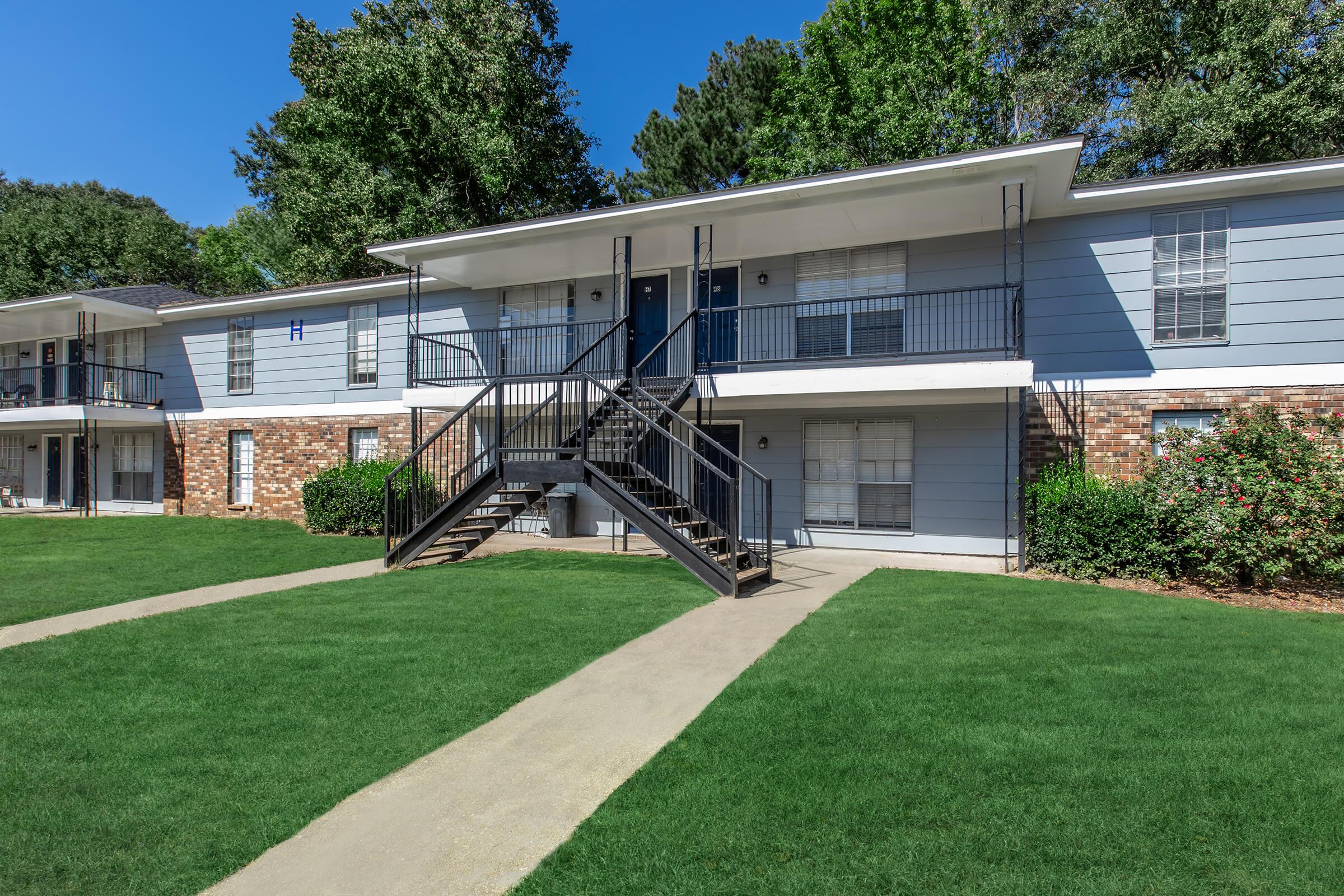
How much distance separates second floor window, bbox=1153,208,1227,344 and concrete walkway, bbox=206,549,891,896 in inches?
319

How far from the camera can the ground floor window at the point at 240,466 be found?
1894 cm

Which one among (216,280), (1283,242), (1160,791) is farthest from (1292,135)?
(216,280)

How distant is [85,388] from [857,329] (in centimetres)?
1857

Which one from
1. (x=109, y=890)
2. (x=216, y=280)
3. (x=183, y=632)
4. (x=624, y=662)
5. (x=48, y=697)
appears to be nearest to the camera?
(x=109, y=890)

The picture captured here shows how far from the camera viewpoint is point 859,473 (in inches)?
506

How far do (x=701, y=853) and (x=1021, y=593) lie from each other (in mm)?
6541

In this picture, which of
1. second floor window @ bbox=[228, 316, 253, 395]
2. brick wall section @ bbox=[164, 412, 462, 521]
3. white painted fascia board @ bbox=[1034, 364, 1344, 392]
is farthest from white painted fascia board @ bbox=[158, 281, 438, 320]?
white painted fascia board @ bbox=[1034, 364, 1344, 392]

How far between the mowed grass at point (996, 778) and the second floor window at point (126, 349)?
2059 centimetres

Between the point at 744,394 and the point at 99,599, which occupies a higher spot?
the point at 744,394

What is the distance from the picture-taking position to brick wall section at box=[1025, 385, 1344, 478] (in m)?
10.3

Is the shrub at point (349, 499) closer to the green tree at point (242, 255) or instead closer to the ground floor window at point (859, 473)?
the ground floor window at point (859, 473)

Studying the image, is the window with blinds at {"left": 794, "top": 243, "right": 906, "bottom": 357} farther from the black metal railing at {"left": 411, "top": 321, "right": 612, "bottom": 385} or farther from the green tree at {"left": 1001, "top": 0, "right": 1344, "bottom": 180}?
the green tree at {"left": 1001, "top": 0, "right": 1344, "bottom": 180}

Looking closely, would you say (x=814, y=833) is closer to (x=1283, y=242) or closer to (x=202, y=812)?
(x=202, y=812)

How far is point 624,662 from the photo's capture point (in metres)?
6.16
